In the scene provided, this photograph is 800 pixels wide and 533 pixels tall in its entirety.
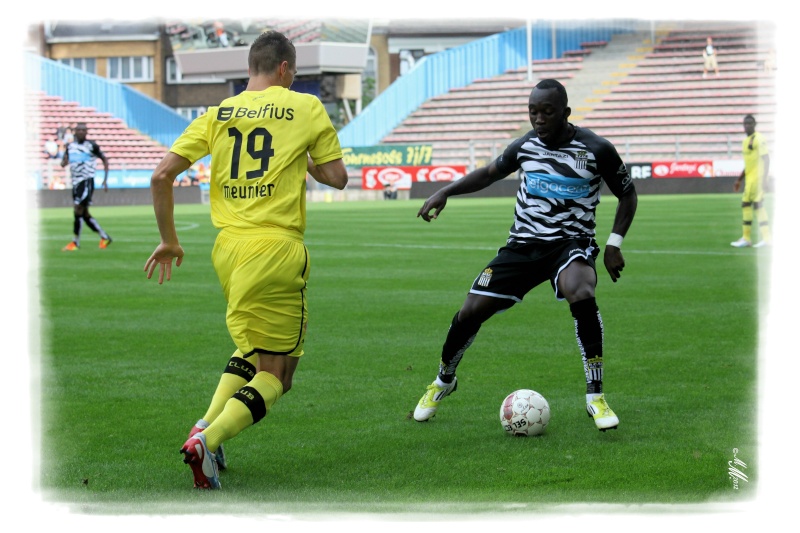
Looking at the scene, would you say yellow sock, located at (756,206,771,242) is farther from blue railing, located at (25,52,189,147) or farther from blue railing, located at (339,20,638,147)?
blue railing, located at (25,52,189,147)

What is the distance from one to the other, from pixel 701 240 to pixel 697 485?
15665 mm

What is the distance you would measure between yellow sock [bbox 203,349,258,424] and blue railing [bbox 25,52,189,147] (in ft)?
166

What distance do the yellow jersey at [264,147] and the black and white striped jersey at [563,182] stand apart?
171 centimetres

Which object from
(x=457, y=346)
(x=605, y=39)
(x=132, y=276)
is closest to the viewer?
(x=457, y=346)

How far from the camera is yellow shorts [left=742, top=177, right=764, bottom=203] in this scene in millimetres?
20078

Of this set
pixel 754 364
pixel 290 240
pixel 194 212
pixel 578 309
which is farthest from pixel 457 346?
pixel 194 212

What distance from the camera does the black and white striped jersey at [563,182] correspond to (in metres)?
6.62

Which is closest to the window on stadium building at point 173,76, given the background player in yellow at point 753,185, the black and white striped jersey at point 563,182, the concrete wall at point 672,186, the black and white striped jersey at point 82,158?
the concrete wall at point 672,186

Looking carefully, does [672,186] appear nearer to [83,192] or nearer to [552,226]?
[83,192]

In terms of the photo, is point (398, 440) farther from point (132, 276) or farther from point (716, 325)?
point (132, 276)

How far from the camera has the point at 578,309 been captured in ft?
21.2

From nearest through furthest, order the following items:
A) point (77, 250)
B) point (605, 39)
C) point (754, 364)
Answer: point (754, 364) → point (77, 250) → point (605, 39)

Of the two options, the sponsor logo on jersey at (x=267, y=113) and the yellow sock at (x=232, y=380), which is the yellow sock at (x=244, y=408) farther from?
the sponsor logo on jersey at (x=267, y=113)

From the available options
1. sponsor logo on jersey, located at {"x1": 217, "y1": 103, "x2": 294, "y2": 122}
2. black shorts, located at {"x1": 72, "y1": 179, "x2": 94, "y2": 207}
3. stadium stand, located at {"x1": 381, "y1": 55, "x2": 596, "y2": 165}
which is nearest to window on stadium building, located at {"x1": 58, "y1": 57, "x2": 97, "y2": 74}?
stadium stand, located at {"x1": 381, "y1": 55, "x2": 596, "y2": 165}
